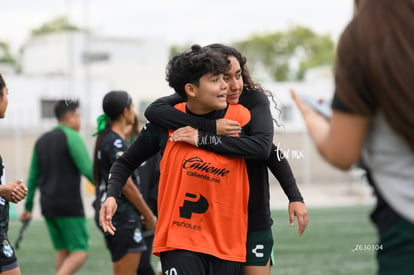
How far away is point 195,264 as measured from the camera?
3.87 meters

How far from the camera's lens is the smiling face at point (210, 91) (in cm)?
386

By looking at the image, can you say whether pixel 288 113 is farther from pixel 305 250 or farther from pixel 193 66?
pixel 193 66

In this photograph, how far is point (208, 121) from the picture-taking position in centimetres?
396

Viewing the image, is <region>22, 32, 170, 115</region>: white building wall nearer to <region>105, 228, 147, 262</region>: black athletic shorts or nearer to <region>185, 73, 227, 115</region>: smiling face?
<region>105, 228, 147, 262</region>: black athletic shorts

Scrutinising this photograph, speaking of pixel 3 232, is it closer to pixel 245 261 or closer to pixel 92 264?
pixel 245 261

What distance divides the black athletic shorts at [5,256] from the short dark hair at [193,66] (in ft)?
5.30

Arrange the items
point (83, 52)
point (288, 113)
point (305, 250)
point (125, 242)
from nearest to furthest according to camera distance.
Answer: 1. point (125, 242)
2. point (305, 250)
3. point (288, 113)
4. point (83, 52)

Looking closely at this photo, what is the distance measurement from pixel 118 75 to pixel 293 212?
3880cm

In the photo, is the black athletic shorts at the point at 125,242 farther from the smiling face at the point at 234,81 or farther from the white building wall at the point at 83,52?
the white building wall at the point at 83,52

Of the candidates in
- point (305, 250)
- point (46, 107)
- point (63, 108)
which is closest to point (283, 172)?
point (63, 108)

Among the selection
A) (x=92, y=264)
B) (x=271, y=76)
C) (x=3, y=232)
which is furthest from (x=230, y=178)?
(x=271, y=76)

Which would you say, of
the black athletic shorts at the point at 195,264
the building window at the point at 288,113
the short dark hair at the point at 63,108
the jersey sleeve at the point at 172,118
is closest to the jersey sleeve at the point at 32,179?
the short dark hair at the point at 63,108

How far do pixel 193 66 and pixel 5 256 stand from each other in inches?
72.6

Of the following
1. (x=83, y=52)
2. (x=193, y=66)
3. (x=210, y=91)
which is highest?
(x=193, y=66)
